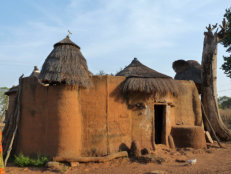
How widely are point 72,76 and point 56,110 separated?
4.13ft

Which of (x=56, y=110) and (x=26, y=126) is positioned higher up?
(x=56, y=110)

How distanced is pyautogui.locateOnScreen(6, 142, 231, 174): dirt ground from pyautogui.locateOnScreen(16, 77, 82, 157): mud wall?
64cm

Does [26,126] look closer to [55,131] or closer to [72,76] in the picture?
[55,131]

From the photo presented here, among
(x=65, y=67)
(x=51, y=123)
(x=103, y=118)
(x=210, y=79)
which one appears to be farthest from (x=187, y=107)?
(x=51, y=123)

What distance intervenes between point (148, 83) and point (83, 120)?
9.40 feet

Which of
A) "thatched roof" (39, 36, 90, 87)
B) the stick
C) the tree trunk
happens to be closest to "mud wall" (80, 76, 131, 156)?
the stick

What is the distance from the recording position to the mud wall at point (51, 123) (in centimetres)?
631

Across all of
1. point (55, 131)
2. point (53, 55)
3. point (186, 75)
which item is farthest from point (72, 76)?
point (186, 75)

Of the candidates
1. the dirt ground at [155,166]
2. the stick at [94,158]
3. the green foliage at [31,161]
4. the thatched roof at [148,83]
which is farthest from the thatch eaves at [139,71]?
the green foliage at [31,161]

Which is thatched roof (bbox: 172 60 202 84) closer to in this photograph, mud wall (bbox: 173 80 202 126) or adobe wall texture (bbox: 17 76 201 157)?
mud wall (bbox: 173 80 202 126)

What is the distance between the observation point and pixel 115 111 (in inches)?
285

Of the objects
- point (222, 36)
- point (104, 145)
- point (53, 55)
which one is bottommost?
point (104, 145)

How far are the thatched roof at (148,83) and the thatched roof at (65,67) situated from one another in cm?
172

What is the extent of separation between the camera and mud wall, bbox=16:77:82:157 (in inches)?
249
